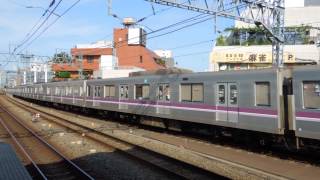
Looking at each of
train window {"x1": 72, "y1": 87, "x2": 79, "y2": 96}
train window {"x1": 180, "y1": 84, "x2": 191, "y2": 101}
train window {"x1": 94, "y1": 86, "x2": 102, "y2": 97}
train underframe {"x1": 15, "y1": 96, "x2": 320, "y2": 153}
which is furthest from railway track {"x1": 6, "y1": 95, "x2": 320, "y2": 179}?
train window {"x1": 72, "y1": 87, "x2": 79, "y2": 96}

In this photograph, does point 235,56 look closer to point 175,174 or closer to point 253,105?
point 253,105

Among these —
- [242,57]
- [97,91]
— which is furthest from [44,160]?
[242,57]

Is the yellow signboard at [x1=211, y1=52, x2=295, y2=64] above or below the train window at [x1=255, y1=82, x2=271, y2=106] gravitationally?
above

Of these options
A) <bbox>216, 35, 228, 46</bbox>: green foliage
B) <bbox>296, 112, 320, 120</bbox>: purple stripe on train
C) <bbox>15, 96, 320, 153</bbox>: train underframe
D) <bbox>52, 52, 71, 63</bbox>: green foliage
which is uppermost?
<bbox>216, 35, 228, 46</bbox>: green foliage

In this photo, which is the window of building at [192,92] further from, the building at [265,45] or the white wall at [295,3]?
the white wall at [295,3]

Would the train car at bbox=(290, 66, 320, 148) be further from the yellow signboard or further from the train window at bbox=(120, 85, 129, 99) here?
the yellow signboard

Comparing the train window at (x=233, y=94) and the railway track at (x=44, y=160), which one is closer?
the railway track at (x=44, y=160)

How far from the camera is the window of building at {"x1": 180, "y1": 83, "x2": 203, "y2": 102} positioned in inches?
771

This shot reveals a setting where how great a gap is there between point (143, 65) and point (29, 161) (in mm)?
70331

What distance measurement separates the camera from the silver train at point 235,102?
14.1m

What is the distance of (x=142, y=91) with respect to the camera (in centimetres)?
2536

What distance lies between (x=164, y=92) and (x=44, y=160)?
854 cm

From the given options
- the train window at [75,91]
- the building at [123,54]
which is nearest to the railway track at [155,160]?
the train window at [75,91]

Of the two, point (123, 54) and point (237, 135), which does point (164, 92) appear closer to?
point (237, 135)
